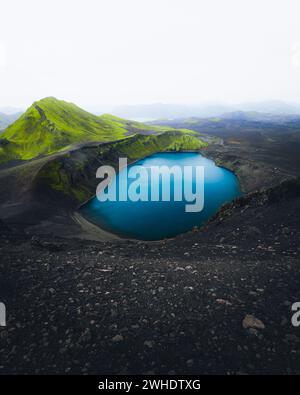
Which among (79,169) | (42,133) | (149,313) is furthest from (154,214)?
(42,133)

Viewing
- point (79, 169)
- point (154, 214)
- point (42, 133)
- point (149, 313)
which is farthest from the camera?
point (42, 133)

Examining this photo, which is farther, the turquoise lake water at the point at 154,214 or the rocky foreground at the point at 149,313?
the turquoise lake water at the point at 154,214

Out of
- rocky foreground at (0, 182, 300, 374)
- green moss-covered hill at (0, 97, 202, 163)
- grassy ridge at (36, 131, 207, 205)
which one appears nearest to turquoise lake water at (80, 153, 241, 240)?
grassy ridge at (36, 131, 207, 205)

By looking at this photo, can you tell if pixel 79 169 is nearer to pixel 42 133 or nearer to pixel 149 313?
pixel 42 133

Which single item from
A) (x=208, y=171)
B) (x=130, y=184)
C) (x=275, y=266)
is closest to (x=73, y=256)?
(x=275, y=266)

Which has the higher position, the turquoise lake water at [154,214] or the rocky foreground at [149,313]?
the turquoise lake water at [154,214]

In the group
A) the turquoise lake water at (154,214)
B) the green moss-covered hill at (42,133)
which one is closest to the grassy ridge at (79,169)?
the turquoise lake water at (154,214)

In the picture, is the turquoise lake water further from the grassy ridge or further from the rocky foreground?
the rocky foreground

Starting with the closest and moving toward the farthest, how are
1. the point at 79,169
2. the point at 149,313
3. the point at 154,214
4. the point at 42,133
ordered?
the point at 149,313, the point at 154,214, the point at 79,169, the point at 42,133

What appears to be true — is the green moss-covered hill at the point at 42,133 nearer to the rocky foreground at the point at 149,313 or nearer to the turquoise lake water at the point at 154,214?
the turquoise lake water at the point at 154,214
